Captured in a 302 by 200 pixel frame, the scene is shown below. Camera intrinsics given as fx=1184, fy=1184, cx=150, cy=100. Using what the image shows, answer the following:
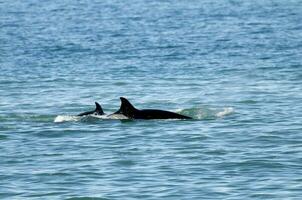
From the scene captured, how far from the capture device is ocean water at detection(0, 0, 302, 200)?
22672mm

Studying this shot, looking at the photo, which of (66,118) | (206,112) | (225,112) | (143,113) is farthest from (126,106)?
(225,112)

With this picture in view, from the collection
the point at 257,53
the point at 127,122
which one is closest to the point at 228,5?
the point at 257,53

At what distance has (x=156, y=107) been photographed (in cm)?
3425

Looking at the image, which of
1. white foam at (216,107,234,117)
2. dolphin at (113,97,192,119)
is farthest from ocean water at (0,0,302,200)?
dolphin at (113,97,192,119)

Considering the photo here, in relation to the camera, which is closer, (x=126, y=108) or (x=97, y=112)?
(x=126, y=108)

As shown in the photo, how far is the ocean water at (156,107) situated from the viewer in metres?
22.7

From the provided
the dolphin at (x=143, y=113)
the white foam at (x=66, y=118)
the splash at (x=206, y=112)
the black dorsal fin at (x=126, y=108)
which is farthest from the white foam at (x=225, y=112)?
the white foam at (x=66, y=118)

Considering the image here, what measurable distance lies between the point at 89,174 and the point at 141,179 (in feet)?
4.06

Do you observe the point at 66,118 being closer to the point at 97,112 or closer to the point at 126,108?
the point at 97,112

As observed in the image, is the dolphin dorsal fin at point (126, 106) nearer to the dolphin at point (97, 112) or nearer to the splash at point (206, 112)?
the dolphin at point (97, 112)

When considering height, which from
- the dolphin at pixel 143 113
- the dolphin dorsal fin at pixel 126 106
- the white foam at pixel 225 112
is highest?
the dolphin dorsal fin at pixel 126 106

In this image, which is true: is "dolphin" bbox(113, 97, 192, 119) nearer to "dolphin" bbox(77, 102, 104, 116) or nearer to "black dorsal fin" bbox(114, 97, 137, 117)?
"black dorsal fin" bbox(114, 97, 137, 117)

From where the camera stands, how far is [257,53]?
51.2 m

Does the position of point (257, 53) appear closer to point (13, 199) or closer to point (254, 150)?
point (254, 150)
